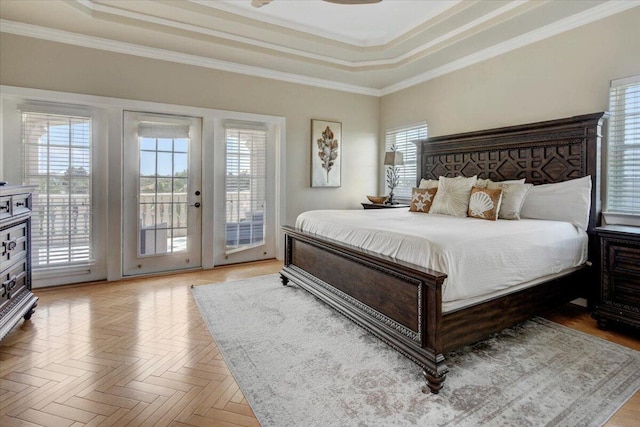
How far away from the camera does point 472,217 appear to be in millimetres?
3352

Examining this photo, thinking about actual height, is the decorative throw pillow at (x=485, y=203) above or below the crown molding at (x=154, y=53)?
below

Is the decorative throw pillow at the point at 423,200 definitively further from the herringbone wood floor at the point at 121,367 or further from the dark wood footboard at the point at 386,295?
the herringbone wood floor at the point at 121,367

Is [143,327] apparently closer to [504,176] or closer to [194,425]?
[194,425]

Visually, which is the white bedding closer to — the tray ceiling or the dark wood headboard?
the dark wood headboard

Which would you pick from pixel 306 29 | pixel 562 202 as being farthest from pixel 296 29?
pixel 562 202

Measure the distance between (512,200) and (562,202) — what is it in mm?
430

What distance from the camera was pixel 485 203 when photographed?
3268 millimetres

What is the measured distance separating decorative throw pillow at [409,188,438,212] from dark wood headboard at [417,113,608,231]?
717 millimetres

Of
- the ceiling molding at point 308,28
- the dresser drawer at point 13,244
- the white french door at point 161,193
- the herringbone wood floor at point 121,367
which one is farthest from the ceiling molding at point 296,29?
the herringbone wood floor at point 121,367

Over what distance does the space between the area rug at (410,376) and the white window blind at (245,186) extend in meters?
2.08

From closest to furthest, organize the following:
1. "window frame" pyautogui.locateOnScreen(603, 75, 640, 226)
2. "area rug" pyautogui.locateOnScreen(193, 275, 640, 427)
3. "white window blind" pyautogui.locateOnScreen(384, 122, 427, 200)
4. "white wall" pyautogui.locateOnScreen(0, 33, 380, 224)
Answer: "area rug" pyautogui.locateOnScreen(193, 275, 640, 427), "window frame" pyautogui.locateOnScreen(603, 75, 640, 226), "white wall" pyautogui.locateOnScreen(0, 33, 380, 224), "white window blind" pyautogui.locateOnScreen(384, 122, 427, 200)

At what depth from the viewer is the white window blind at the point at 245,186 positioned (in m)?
4.80

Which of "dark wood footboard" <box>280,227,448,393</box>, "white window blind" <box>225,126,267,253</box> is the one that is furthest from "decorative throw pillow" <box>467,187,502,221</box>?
"white window blind" <box>225,126,267,253</box>

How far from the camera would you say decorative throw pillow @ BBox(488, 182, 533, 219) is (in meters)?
3.25
